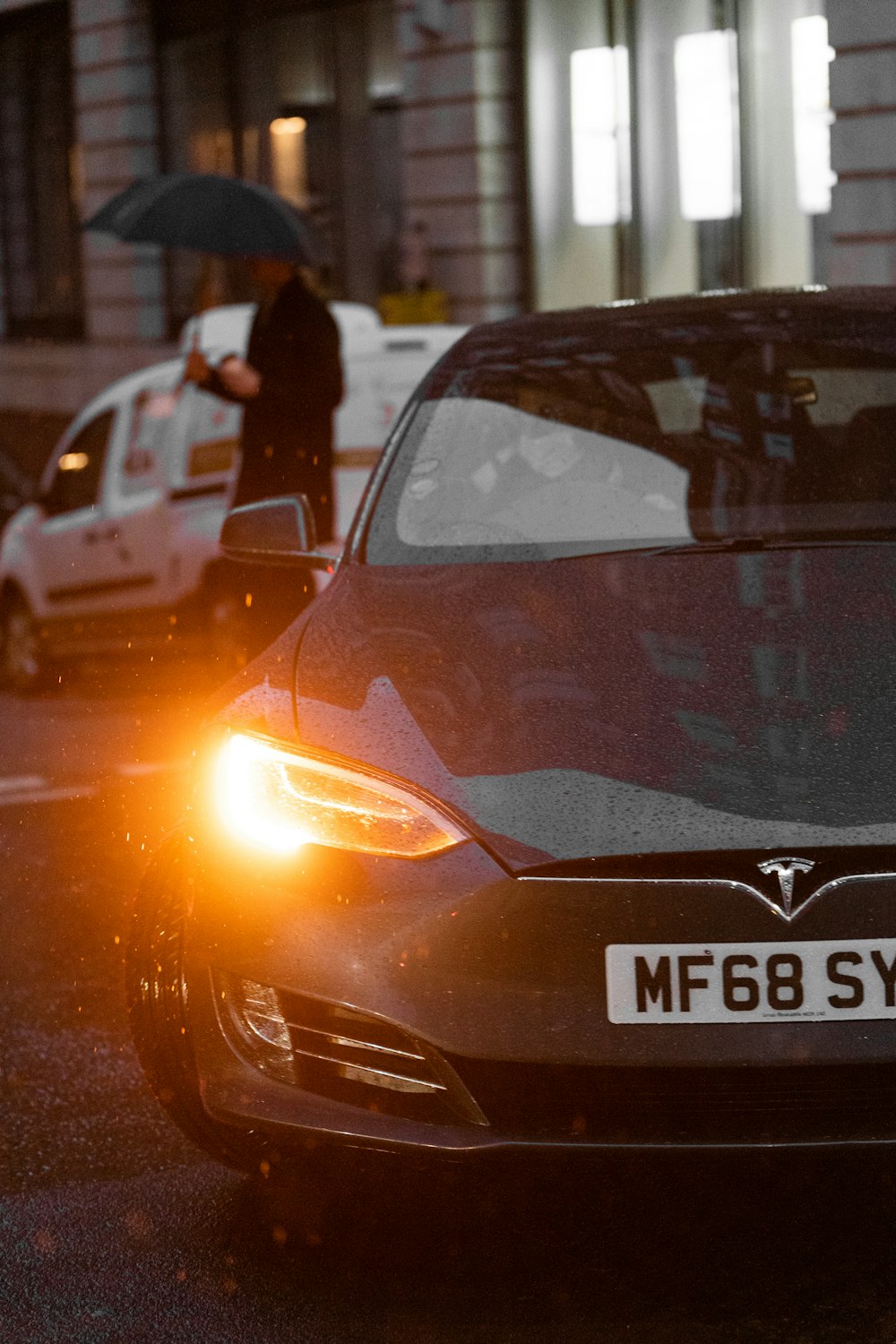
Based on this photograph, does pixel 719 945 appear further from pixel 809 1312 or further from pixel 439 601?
pixel 439 601

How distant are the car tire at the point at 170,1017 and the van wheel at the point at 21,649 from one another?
7580 millimetres

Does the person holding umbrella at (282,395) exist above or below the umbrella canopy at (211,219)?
below

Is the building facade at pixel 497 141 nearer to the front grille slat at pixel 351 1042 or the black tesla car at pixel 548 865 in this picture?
the black tesla car at pixel 548 865

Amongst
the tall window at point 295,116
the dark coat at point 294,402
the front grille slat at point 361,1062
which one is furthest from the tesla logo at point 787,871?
the tall window at point 295,116

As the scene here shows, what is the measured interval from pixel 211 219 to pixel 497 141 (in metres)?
8.53

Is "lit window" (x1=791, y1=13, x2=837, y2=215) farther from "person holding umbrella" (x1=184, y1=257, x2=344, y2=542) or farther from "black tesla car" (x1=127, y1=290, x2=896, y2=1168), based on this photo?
"black tesla car" (x1=127, y1=290, x2=896, y2=1168)

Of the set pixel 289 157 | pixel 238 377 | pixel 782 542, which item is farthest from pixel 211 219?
pixel 289 157

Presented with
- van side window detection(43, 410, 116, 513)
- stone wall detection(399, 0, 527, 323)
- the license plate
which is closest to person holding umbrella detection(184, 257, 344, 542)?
van side window detection(43, 410, 116, 513)

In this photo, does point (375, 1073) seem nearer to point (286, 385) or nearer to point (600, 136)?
point (286, 385)

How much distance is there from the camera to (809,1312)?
306 cm

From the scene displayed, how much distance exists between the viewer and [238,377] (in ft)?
24.7

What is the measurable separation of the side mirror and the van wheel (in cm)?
664

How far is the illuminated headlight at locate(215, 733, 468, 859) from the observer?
312cm

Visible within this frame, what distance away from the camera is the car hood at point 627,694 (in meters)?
3.02
